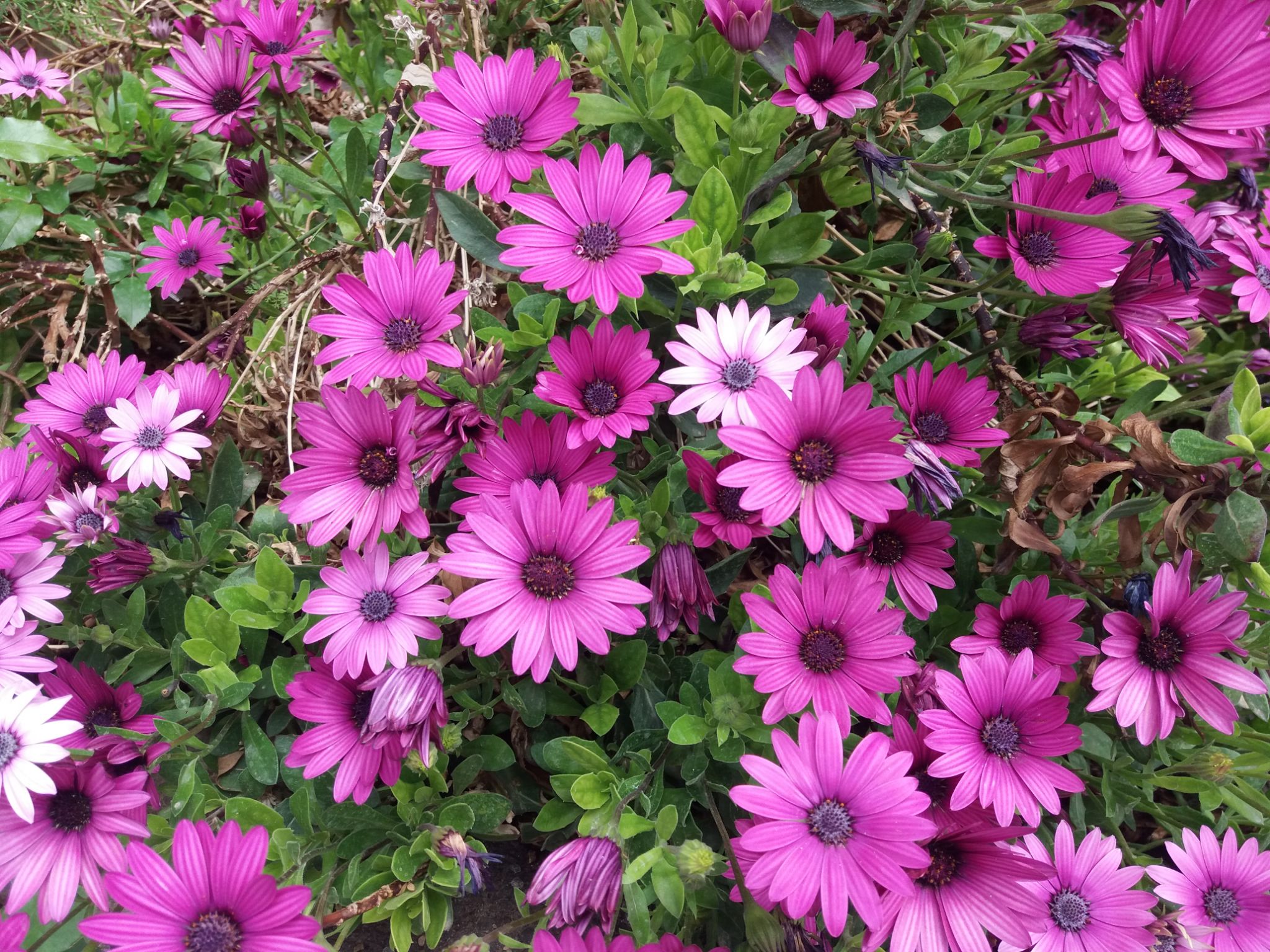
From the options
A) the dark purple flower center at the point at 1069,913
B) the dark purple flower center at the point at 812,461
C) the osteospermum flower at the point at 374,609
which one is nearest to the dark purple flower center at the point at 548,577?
the osteospermum flower at the point at 374,609

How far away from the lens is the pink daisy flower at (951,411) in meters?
1.26

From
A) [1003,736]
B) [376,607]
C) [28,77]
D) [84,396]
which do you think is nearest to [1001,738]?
[1003,736]

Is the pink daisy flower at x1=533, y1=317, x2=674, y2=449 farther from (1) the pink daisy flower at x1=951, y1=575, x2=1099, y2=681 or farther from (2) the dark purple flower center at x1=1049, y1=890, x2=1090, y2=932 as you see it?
(2) the dark purple flower center at x1=1049, y1=890, x2=1090, y2=932

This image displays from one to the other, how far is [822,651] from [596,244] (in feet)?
2.21

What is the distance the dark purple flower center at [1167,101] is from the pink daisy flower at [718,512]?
0.84m

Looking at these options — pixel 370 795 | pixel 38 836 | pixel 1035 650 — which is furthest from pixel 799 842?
pixel 38 836

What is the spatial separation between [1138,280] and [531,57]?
1.04m

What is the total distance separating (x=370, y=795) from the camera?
1.27 metres

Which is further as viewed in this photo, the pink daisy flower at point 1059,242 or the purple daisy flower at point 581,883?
the pink daisy flower at point 1059,242

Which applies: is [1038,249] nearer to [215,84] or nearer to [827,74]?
[827,74]

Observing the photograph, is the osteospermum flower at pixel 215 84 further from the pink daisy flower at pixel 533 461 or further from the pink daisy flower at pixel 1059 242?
the pink daisy flower at pixel 1059 242

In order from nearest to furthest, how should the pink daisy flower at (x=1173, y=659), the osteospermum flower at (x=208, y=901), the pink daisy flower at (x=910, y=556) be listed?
the osteospermum flower at (x=208, y=901)
the pink daisy flower at (x=1173, y=659)
the pink daisy flower at (x=910, y=556)

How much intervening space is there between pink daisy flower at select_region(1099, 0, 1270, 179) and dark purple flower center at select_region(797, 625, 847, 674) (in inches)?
33.5

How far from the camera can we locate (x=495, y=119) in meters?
1.31
